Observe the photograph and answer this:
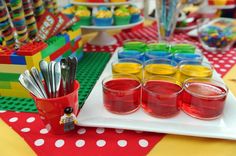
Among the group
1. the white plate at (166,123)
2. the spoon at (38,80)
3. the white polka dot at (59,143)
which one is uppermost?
the spoon at (38,80)

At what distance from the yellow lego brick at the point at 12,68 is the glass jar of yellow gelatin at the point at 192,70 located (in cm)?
37

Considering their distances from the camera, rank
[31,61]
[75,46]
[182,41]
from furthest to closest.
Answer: [182,41] < [75,46] < [31,61]

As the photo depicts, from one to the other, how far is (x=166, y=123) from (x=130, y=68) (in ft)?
0.66

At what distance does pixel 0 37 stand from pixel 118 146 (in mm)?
422

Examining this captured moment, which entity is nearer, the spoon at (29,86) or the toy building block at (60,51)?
the spoon at (29,86)

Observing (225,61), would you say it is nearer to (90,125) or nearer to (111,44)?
(111,44)

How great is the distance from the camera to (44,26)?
25.2 inches

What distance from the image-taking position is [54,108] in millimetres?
421

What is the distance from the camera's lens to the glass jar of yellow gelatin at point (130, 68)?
60 centimetres

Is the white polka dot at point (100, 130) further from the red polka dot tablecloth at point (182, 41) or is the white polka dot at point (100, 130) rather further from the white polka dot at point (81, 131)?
the red polka dot tablecloth at point (182, 41)

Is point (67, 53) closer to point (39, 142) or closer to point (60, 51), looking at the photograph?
point (60, 51)

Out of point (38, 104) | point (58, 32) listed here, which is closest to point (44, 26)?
point (58, 32)

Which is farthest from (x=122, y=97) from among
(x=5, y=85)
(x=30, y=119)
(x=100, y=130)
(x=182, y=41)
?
(x=182, y=41)

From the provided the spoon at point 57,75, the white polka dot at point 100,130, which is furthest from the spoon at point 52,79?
the white polka dot at point 100,130
